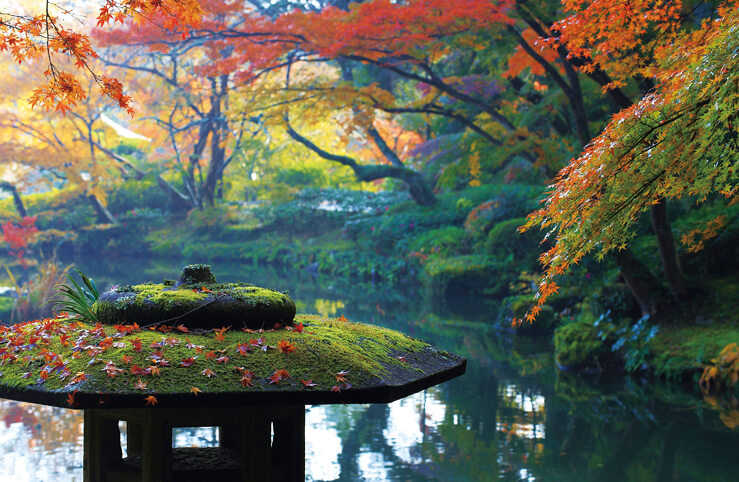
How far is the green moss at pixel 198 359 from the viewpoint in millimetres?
2395

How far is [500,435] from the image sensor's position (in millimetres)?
5469

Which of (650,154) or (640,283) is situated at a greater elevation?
(650,154)

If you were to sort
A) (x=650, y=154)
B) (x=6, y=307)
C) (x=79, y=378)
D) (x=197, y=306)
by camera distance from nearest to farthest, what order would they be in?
1. (x=79, y=378)
2. (x=197, y=306)
3. (x=650, y=154)
4. (x=6, y=307)

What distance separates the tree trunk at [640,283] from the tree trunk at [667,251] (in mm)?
209

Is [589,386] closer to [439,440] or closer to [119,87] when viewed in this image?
[439,440]

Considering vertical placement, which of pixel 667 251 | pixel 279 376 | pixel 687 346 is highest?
pixel 667 251

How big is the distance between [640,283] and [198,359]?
20.9ft

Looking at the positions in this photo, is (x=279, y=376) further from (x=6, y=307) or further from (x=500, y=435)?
(x=6, y=307)

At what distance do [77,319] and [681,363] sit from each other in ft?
19.9

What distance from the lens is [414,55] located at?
9.52 meters

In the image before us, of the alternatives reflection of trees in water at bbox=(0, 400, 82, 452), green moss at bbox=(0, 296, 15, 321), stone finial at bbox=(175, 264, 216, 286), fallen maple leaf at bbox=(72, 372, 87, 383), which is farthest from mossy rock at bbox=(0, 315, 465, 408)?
green moss at bbox=(0, 296, 15, 321)

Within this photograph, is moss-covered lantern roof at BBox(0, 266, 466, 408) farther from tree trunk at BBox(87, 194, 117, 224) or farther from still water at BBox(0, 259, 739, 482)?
tree trunk at BBox(87, 194, 117, 224)

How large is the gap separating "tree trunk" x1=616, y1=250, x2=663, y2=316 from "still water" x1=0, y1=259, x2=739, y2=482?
1.03 metres

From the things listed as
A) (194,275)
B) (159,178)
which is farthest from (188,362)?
(159,178)
